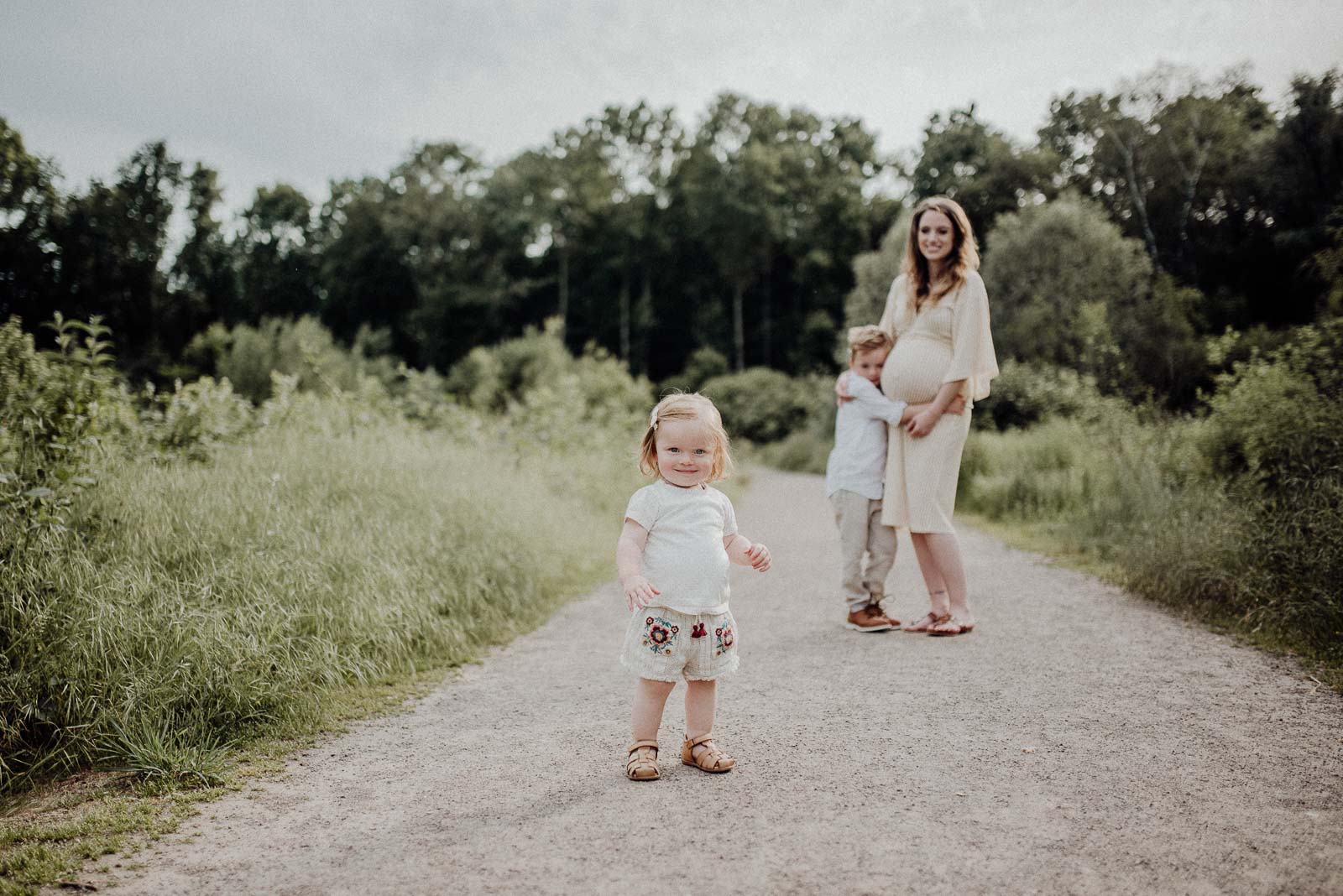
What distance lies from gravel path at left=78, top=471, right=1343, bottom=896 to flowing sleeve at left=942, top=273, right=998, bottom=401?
1559mm

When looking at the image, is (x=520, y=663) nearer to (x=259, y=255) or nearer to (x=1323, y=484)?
(x=1323, y=484)

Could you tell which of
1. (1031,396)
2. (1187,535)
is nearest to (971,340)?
(1187,535)

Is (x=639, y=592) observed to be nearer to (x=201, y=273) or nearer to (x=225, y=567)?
(x=225, y=567)

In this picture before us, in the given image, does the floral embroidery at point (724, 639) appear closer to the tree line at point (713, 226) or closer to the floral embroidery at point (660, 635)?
the floral embroidery at point (660, 635)

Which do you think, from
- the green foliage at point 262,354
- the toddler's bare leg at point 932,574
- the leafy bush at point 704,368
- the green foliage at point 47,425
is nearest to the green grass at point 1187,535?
the toddler's bare leg at point 932,574

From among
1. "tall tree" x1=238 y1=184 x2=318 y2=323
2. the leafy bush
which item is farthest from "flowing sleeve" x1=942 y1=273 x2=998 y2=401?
the leafy bush

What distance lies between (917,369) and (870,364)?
0.38 metres

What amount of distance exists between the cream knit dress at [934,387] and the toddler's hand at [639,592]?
2691mm

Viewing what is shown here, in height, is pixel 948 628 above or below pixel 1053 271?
below

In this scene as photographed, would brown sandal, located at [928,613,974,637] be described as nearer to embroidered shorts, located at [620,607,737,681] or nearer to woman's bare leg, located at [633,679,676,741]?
embroidered shorts, located at [620,607,737,681]

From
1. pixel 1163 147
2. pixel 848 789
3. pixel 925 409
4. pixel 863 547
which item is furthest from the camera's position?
pixel 1163 147

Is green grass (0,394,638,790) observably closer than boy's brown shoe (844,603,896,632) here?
Yes

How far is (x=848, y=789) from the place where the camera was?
2869 mm

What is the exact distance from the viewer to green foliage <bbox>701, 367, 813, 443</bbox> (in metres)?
36.6
